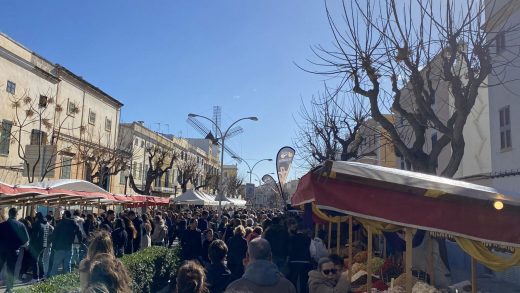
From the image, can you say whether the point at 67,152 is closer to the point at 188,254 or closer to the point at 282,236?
the point at 188,254

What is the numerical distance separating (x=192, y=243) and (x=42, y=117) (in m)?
22.1

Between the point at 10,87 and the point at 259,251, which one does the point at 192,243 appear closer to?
the point at 259,251

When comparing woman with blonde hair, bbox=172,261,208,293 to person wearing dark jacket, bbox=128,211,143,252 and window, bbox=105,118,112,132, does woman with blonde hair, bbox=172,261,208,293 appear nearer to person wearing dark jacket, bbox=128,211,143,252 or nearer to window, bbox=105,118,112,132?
person wearing dark jacket, bbox=128,211,143,252

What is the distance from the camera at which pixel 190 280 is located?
330cm

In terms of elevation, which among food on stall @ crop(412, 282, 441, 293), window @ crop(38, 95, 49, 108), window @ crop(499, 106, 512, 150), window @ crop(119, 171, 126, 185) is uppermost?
window @ crop(38, 95, 49, 108)

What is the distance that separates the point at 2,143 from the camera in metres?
25.2

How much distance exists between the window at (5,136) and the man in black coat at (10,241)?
55.4ft

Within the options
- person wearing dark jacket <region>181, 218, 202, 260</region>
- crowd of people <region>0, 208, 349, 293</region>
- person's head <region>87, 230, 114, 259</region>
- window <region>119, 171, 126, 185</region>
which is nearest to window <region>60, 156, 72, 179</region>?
window <region>119, 171, 126, 185</region>

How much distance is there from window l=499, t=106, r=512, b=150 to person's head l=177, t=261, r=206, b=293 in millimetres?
15459

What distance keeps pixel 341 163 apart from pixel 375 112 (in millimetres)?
8065

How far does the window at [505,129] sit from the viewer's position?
638 inches

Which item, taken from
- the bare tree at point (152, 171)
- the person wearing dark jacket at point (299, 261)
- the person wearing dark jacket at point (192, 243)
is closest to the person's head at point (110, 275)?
the person wearing dark jacket at point (299, 261)

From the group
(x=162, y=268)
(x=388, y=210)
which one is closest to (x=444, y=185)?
(x=388, y=210)

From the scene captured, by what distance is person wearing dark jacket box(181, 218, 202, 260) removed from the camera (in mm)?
10867
